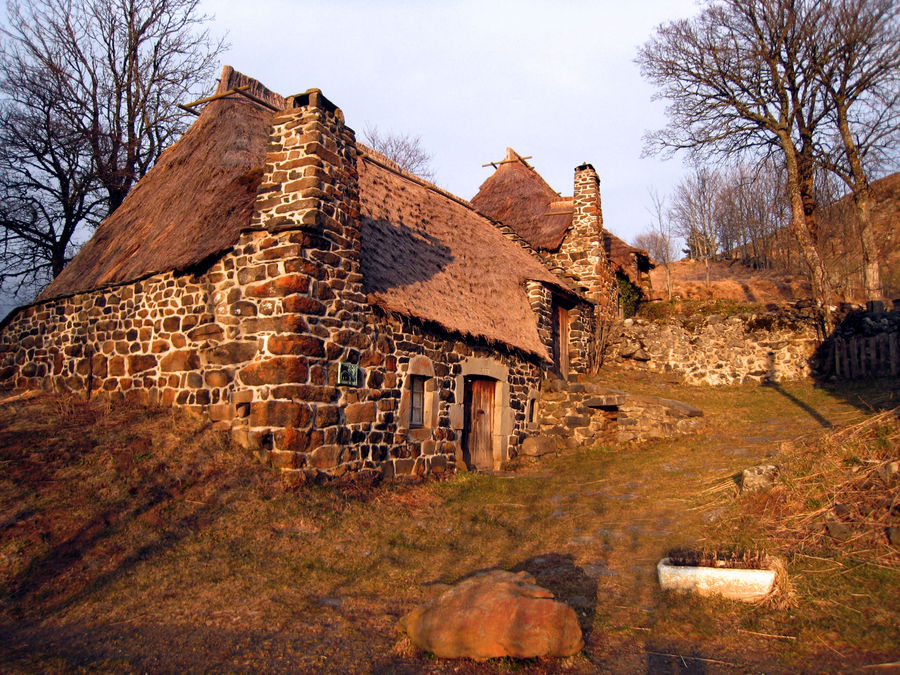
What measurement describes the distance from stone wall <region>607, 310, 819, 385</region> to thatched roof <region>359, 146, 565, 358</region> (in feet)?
13.2

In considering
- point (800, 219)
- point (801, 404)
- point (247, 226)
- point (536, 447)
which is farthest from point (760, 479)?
point (800, 219)

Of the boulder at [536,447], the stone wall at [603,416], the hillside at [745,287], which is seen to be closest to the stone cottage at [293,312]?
the boulder at [536,447]

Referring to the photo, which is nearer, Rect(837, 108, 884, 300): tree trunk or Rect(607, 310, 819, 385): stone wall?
Rect(607, 310, 819, 385): stone wall

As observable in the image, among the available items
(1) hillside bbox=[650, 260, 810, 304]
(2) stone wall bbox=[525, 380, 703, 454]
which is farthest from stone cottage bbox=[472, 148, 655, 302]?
(2) stone wall bbox=[525, 380, 703, 454]

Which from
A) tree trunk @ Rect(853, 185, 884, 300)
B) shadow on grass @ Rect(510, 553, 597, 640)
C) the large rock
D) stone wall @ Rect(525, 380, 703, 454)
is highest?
tree trunk @ Rect(853, 185, 884, 300)

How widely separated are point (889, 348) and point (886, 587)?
450 inches

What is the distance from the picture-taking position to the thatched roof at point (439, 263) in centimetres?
1045

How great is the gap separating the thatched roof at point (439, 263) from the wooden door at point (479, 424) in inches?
41.1

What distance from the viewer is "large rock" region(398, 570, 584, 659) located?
165 inches

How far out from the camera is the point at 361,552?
6.80 meters

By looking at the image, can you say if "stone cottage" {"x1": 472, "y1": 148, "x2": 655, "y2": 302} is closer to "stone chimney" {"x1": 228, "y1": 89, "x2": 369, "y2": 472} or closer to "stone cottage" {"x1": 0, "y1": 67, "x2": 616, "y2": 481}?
"stone cottage" {"x1": 0, "y1": 67, "x2": 616, "y2": 481}

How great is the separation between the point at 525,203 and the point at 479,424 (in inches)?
413

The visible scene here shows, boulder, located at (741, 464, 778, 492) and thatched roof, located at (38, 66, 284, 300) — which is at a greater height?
thatched roof, located at (38, 66, 284, 300)

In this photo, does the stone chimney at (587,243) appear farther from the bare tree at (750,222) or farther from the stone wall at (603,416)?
the bare tree at (750,222)
